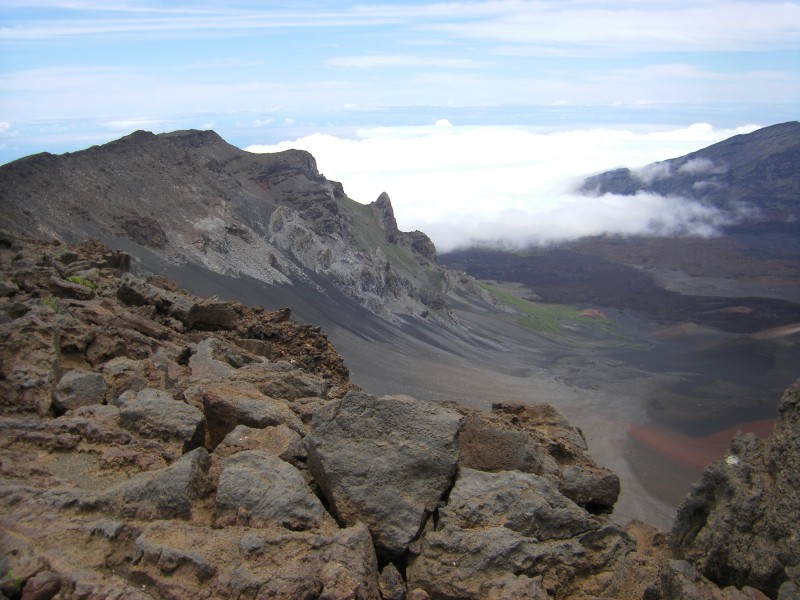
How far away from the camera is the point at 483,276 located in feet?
505

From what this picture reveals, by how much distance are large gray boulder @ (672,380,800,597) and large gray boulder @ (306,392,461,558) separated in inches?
94.9

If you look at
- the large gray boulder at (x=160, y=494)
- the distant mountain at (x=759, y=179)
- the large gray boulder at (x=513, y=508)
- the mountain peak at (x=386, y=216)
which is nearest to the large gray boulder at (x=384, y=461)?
the large gray boulder at (x=513, y=508)

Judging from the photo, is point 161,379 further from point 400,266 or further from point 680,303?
point 680,303

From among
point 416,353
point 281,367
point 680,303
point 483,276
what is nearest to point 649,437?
point 416,353

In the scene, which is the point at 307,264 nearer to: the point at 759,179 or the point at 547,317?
the point at 547,317

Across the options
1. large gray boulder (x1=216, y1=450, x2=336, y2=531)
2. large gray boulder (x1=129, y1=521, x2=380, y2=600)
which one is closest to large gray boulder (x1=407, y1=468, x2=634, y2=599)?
large gray boulder (x1=129, y1=521, x2=380, y2=600)

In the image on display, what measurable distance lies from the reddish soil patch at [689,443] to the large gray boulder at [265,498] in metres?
37.7

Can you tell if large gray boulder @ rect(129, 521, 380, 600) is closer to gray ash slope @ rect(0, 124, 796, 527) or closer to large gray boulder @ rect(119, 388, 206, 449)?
large gray boulder @ rect(119, 388, 206, 449)

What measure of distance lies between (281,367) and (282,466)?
13.9ft

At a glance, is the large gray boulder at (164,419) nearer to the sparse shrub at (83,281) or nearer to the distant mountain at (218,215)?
the sparse shrub at (83,281)

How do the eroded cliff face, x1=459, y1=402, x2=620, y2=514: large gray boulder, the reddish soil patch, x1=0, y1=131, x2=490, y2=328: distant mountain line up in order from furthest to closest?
x1=0, y1=131, x2=490, y2=328: distant mountain → the reddish soil patch → x1=459, y1=402, x2=620, y2=514: large gray boulder → the eroded cliff face

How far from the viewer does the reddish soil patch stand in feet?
137

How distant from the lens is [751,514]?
677 centimetres

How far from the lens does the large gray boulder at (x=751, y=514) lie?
629 cm
